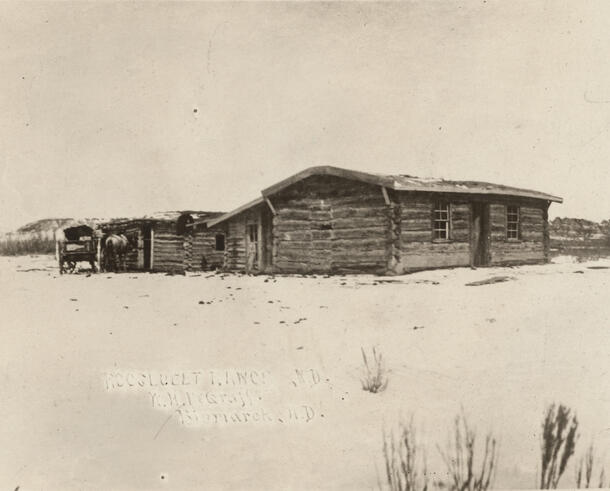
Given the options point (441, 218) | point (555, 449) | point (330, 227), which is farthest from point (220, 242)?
point (555, 449)

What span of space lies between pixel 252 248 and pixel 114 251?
201 inches

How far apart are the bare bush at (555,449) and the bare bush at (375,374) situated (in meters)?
1.81

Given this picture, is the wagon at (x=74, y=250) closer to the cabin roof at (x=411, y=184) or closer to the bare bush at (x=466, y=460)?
the cabin roof at (x=411, y=184)

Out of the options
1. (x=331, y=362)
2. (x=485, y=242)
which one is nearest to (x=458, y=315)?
(x=331, y=362)

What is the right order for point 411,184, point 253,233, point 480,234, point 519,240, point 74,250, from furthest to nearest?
point 253,233, point 74,250, point 519,240, point 480,234, point 411,184

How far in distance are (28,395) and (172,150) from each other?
3590 millimetres

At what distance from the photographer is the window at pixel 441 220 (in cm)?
1587

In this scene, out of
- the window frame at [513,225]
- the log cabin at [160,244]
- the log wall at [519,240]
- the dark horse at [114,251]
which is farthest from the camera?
the log cabin at [160,244]

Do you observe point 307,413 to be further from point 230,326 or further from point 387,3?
point 387,3

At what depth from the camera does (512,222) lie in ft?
56.7

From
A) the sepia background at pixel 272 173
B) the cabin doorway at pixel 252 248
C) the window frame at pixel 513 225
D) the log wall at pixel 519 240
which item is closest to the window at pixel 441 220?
the log wall at pixel 519 240

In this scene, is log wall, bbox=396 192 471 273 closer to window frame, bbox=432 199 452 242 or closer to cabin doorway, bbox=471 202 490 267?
window frame, bbox=432 199 452 242

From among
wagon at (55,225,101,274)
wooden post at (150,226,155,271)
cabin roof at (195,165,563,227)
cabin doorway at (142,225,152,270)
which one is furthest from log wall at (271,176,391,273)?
cabin doorway at (142,225,152,270)

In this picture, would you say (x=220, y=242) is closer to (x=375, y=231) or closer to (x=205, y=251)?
(x=205, y=251)
